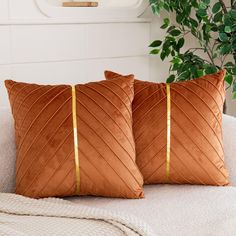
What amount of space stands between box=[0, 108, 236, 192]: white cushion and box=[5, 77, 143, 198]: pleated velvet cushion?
74 millimetres

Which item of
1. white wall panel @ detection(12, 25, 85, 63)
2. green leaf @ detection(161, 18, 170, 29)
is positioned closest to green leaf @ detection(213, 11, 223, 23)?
green leaf @ detection(161, 18, 170, 29)

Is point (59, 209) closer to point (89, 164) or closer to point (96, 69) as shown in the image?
point (89, 164)

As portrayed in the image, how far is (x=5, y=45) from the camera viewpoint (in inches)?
92.7

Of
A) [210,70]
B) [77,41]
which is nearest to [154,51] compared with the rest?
[210,70]

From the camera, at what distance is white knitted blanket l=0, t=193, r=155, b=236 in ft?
4.50

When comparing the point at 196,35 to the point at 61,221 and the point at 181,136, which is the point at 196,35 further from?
the point at 61,221

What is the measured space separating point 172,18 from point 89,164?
5.06 feet

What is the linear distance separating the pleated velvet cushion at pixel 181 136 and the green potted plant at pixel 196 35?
2.65 feet

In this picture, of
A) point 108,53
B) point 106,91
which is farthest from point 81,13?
point 106,91

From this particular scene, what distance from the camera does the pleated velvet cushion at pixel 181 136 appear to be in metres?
1.78

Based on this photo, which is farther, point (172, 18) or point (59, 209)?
point (172, 18)

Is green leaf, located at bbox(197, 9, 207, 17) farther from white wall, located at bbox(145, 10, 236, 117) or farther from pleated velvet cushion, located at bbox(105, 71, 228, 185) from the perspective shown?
pleated velvet cushion, located at bbox(105, 71, 228, 185)

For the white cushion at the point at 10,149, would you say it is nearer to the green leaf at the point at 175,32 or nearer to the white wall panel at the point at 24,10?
the white wall panel at the point at 24,10

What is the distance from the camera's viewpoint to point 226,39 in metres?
2.57
